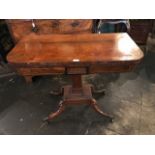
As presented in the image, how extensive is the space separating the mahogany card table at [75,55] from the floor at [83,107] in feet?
1.98

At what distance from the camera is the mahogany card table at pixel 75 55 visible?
4.57 ft

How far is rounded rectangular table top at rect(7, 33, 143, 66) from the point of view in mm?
1393

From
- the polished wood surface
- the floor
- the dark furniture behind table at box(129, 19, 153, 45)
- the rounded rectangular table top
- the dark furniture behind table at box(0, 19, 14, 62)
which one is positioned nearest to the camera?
the rounded rectangular table top

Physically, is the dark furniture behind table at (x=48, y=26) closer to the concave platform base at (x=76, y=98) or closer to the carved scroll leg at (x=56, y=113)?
the concave platform base at (x=76, y=98)

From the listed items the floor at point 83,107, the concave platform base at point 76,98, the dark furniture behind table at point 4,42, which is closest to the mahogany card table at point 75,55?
the concave platform base at point 76,98

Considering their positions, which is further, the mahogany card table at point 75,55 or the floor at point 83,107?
the floor at point 83,107

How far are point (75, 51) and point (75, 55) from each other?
0.07 metres

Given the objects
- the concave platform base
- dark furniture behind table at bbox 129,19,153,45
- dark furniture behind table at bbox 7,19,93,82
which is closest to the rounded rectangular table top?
the concave platform base

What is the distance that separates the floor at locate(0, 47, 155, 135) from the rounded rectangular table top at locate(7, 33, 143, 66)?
0.72m

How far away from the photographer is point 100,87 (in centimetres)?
237

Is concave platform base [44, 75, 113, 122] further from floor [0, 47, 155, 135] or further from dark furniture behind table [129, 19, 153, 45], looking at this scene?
dark furniture behind table [129, 19, 153, 45]

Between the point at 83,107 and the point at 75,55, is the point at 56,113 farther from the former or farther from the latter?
the point at 75,55

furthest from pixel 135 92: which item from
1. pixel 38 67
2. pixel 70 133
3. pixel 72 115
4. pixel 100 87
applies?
pixel 38 67

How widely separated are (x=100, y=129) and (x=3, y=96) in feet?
4.02
